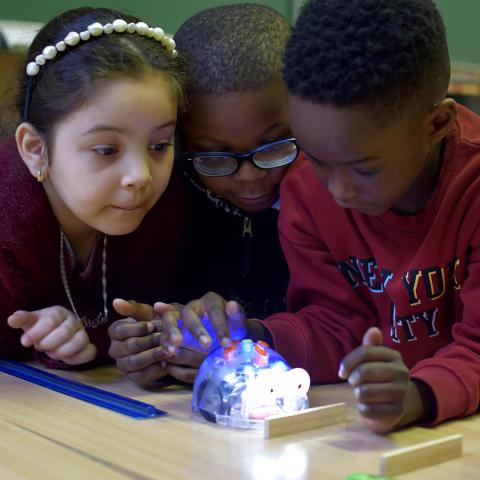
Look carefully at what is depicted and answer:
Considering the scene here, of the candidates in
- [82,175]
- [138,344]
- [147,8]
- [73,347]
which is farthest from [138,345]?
[147,8]

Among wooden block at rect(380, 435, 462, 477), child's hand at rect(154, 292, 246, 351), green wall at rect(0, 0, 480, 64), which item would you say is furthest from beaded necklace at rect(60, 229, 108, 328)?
green wall at rect(0, 0, 480, 64)

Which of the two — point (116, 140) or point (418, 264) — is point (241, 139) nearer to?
point (116, 140)

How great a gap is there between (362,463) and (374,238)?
461mm

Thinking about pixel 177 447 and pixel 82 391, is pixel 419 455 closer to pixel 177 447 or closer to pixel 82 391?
pixel 177 447

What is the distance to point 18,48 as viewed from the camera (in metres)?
1.80

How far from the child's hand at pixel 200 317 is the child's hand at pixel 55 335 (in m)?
0.13

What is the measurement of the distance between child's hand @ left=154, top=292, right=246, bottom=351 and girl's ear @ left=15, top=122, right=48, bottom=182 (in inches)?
12.5

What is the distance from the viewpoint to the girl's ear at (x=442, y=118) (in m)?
1.03

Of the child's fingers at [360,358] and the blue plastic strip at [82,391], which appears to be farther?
the blue plastic strip at [82,391]

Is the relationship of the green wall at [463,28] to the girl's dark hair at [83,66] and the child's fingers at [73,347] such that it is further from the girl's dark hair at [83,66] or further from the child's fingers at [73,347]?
the child's fingers at [73,347]

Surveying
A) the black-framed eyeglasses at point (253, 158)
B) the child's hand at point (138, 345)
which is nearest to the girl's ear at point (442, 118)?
the black-framed eyeglasses at point (253, 158)

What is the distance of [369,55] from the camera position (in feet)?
3.11

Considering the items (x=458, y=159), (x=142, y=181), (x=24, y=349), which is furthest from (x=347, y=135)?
(x=24, y=349)

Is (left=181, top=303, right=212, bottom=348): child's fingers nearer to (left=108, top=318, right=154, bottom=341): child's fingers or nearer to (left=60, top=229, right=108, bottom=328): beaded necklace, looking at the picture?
(left=108, top=318, right=154, bottom=341): child's fingers
